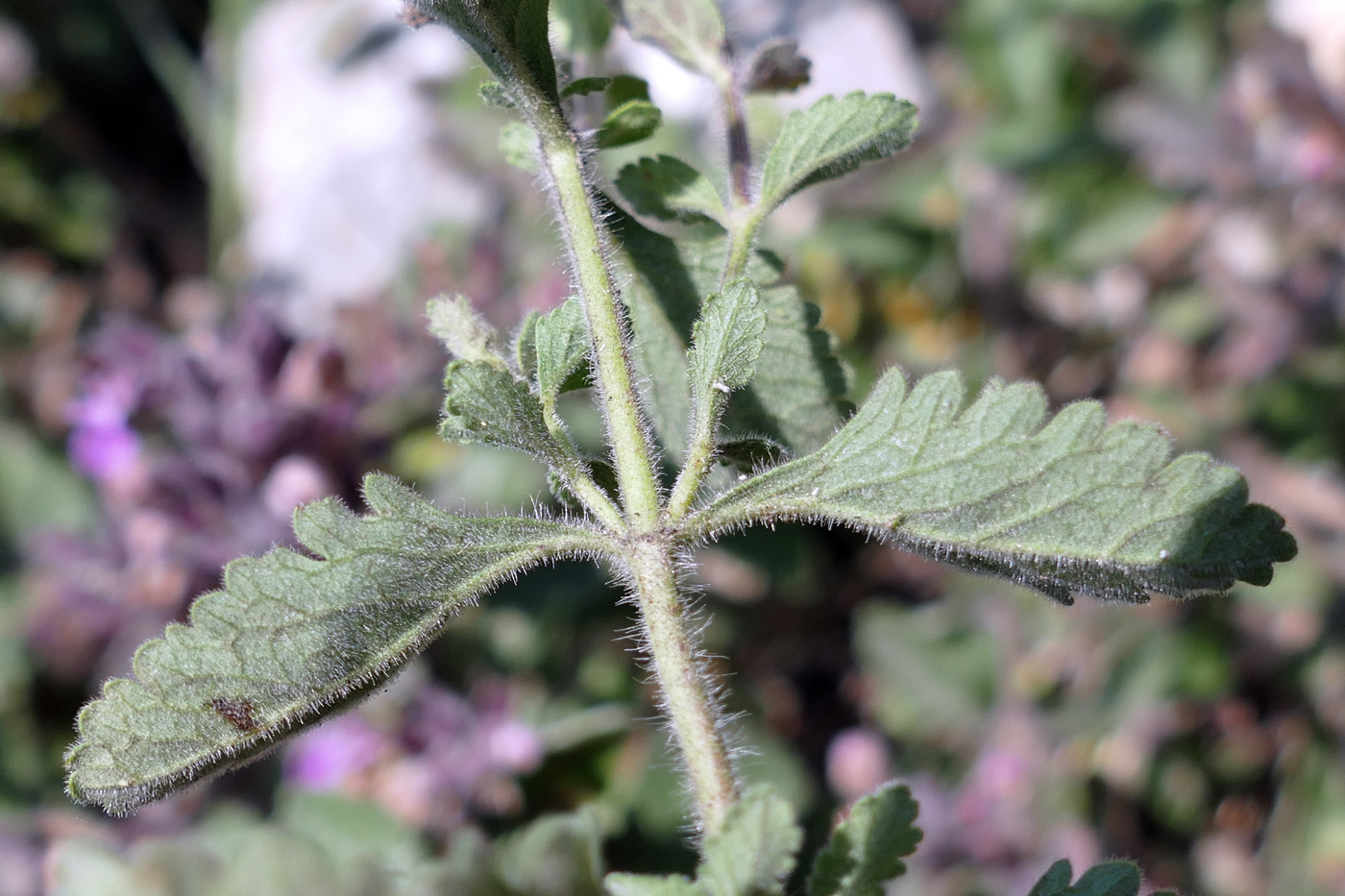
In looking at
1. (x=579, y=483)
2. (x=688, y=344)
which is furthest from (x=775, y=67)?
(x=579, y=483)

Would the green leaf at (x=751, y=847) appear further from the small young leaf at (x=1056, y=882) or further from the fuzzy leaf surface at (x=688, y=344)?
the fuzzy leaf surface at (x=688, y=344)

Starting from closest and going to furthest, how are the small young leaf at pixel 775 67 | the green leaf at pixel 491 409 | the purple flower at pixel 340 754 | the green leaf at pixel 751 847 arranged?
the green leaf at pixel 751 847 → the green leaf at pixel 491 409 → the small young leaf at pixel 775 67 → the purple flower at pixel 340 754

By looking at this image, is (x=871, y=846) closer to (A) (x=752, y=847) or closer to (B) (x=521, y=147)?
(A) (x=752, y=847)

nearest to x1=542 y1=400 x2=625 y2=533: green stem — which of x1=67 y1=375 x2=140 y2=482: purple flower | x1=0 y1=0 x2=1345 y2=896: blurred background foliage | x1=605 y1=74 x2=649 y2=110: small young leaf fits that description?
x1=605 y1=74 x2=649 y2=110: small young leaf

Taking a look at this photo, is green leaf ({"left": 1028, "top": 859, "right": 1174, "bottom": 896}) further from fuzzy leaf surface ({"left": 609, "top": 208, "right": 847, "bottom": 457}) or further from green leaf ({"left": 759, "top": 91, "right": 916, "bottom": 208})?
green leaf ({"left": 759, "top": 91, "right": 916, "bottom": 208})

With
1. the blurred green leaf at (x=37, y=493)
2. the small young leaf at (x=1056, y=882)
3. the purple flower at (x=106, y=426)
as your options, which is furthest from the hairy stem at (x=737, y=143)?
the blurred green leaf at (x=37, y=493)

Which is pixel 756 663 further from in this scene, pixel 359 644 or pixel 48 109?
pixel 48 109
